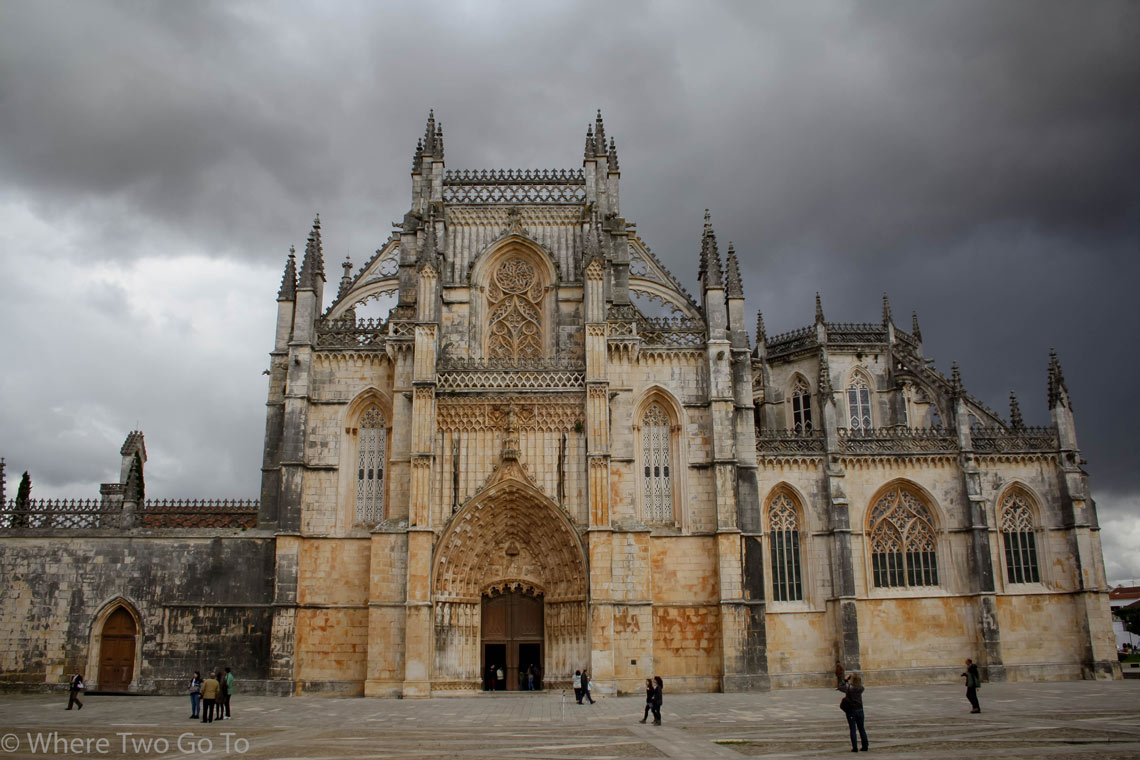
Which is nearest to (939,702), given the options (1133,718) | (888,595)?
(1133,718)

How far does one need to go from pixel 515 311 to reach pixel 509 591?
11.1 m

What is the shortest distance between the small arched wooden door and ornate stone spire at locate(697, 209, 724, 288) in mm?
24695

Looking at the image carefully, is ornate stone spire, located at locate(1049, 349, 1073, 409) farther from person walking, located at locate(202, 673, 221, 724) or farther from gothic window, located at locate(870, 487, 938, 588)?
person walking, located at locate(202, 673, 221, 724)

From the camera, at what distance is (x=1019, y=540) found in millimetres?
36375

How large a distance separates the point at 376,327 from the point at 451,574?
10.1 metres

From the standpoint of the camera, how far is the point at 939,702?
26391 millimetres

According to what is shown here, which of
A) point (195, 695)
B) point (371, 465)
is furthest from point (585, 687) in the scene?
point (371, 465)

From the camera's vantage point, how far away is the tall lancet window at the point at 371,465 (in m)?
32.6

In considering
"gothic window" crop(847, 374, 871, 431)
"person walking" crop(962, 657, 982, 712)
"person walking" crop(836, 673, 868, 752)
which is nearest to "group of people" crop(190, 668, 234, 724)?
"person walking" crop(836, 673, 868, 752)

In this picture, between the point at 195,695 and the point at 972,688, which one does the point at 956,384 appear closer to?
the point at 972,688

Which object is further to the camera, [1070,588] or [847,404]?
[847,404]

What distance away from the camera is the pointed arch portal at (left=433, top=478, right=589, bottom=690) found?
100 feet

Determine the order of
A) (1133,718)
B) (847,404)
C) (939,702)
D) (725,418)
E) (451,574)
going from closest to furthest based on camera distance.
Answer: (1133,718), (939,702), (451,574), (725,418), (847,404)

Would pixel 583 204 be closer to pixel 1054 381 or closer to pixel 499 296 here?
pixel 499 296
